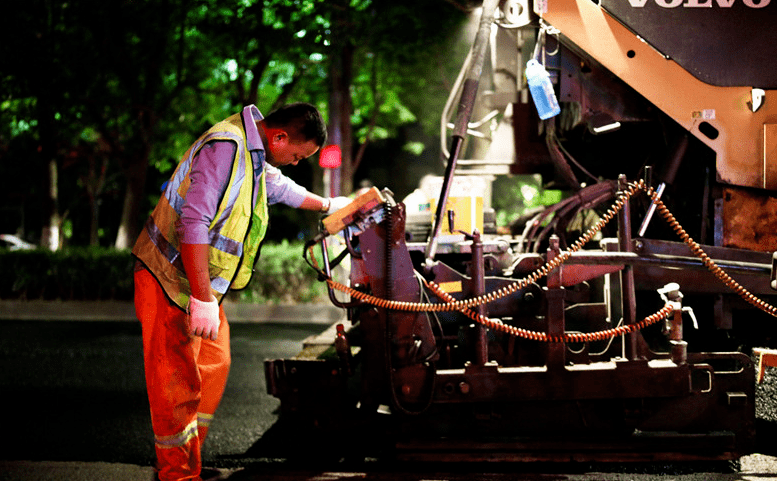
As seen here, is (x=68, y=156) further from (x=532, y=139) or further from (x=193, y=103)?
(x=532, y=139)

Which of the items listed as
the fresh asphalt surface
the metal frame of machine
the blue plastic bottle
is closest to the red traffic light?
the metal frame of machine

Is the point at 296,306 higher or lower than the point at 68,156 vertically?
lower

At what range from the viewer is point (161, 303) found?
9.62 feet

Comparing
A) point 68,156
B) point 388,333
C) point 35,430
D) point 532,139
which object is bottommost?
point 35,430

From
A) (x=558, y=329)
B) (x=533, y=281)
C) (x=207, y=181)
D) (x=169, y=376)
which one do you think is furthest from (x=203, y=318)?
(x=558, y=329)

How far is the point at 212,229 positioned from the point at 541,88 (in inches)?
90.0

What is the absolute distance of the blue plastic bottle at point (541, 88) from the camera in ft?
13.1

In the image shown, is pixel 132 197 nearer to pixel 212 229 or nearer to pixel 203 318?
pixel 212 229

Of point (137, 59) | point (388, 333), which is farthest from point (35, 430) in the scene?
point (137, 59)

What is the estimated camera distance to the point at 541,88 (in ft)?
13.2

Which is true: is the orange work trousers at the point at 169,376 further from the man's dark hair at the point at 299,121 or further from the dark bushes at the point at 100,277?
the dark bushes at the point at 100,277

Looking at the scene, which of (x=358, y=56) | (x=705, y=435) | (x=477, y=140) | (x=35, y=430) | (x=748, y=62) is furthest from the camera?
(x=358, y=56)

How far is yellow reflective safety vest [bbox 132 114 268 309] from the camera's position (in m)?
2.90

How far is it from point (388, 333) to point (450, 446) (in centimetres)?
72
